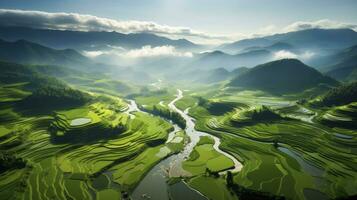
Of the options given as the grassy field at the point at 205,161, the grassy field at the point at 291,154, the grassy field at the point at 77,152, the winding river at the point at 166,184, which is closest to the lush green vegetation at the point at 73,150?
the grassy field at the point at 77,152

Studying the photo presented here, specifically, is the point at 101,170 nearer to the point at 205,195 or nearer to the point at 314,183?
the point at 205,195

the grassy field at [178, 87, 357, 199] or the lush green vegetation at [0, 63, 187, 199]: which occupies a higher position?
the grassy field at [178, 87, 357, 199]

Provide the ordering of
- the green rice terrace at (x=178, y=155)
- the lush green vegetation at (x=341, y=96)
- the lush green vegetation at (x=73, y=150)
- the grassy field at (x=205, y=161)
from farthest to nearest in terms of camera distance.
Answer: the lush green vegetation at (x=341, y=96)
the grassy field at (x=205, y=161)
the lush green vegetation at (x=73, y=150)
the green rice terrace at (x=178, y=155)

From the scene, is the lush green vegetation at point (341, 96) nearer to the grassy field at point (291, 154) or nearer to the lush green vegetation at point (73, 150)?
the grassy field at point (291, 154)

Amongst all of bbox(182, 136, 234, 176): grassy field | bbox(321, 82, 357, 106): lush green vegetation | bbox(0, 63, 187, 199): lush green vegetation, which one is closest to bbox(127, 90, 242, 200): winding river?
bbox(182, 136, 234, 176): grassy field

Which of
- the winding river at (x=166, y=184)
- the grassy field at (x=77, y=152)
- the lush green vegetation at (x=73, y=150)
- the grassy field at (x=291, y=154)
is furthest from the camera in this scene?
the lush green vegetation at (x=73, y=150)

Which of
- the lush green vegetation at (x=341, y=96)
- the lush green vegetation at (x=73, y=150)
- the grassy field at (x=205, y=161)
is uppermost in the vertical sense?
the lush green vegetation at (x=341, y=96)

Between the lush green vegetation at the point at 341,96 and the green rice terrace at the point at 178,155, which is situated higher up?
the lush green vegetation at the point at 341,96

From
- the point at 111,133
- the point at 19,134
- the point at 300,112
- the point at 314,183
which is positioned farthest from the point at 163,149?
the point at 300,112

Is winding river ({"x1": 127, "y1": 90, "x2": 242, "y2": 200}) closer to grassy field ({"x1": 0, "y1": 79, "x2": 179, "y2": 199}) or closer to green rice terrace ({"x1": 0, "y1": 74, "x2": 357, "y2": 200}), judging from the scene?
green rice terrace ({"x1": 0, "y1": 74, "x2": 357, "y2": 200})

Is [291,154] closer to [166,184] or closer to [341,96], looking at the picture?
[166,184]

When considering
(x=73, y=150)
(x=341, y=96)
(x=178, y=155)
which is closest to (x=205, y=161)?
(x=178, y=155)
